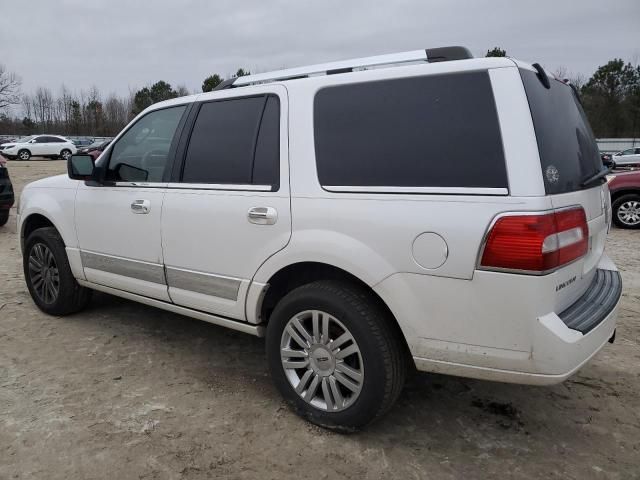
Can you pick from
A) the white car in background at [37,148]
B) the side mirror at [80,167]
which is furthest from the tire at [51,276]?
the white car in background at [37,148]

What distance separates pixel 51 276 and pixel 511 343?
3.89 m

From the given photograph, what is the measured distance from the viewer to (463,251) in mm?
2223

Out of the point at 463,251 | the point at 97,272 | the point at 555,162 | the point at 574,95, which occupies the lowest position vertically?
the point at 97,272

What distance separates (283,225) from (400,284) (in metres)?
0.75

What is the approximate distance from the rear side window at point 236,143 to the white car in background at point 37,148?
106ft

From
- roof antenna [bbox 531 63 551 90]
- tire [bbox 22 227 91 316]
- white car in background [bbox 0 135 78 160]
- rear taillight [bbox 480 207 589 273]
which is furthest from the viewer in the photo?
white car in background [bbox 0 135 78 160]

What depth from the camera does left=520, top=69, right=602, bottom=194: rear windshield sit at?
2.21 metres

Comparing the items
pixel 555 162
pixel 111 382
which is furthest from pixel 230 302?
pixel 555 162

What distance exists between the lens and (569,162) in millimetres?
2395

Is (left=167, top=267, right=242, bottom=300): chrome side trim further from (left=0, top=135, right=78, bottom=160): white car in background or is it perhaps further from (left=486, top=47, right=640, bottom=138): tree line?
(left=486, top=47, right=640, bottom=138): tree line

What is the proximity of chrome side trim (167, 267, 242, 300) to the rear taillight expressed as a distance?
151cm

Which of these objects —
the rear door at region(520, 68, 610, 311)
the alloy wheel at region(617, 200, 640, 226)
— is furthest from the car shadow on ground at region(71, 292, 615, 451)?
the alloy wheel at region(617, 200, 640, 226)

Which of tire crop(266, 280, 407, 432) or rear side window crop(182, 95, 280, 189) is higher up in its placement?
rear side window crop(182, 95, 280, 189)

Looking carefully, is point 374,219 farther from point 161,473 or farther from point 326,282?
point 161,473
